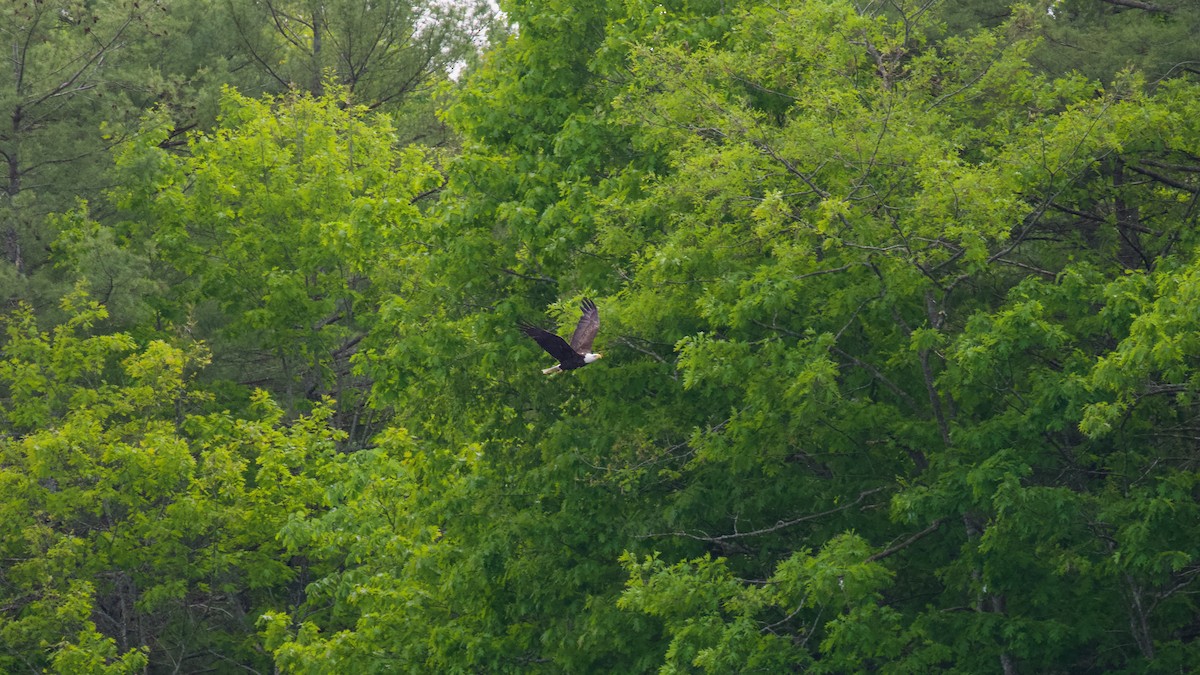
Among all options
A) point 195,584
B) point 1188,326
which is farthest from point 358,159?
point 1188,326

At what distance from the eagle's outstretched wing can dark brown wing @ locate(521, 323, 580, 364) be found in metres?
0.09

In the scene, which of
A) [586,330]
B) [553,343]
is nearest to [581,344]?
[586,330]

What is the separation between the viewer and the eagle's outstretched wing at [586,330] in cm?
1526

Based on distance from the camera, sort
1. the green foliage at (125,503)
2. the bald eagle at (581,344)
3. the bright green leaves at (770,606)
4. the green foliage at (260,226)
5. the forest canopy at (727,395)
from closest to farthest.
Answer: the bright green leaves at (770,606), the forest canopy at (727,395), the bald eagle at (581,344), the green foliage at (125,503), the green foliage at (260,226)

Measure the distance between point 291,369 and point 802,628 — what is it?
14920mm

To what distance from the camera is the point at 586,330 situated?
601 inches

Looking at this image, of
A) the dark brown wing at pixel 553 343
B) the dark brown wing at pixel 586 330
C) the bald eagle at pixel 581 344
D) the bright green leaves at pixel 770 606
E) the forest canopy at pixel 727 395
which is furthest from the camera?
the dark brown wing at pixel 586 330

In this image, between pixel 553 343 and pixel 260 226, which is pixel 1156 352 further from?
pixel 260 226

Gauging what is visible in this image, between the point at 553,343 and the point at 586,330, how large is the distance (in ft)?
1.28

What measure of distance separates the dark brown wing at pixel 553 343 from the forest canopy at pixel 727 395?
0.45 meters

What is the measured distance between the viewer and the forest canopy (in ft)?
46.7

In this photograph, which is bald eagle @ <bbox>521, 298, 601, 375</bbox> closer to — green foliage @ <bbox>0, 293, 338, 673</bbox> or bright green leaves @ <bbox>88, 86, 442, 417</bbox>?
green foliage @ <bbox>0, 293, 338, 673</bbox>

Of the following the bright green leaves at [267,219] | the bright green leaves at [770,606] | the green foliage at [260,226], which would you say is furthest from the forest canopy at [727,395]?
the bright green leaves at [267,219]

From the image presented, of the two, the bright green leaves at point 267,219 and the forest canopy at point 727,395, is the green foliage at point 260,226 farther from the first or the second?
the forest canopy at point 727,395
